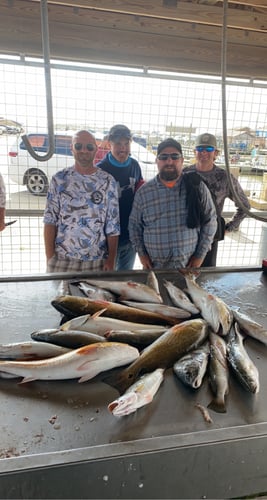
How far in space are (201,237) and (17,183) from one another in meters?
2.48

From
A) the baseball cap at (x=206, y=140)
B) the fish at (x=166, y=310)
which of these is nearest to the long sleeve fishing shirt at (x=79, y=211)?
the fish at (x=166, y=310)

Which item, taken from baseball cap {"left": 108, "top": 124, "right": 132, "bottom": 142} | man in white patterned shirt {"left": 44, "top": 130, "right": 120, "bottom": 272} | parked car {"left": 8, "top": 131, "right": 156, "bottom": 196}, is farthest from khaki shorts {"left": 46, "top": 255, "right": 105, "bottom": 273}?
parked car {"left": 8, "top": 131, "right": 156, "bottom": 196}

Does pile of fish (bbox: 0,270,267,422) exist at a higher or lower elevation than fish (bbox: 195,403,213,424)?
higher

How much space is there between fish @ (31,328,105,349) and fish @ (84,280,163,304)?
0.39 meters

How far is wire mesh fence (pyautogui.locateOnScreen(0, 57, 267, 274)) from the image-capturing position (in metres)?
3.26

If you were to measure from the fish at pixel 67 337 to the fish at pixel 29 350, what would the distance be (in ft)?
0.11

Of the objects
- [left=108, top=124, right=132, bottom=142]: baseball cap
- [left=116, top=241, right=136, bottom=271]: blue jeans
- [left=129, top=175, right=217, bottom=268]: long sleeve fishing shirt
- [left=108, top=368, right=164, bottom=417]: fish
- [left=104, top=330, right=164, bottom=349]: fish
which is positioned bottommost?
[left=116, top=241, right=136, bottom=271]: blue jeans

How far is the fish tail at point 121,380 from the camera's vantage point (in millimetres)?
1057

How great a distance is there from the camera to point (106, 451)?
0.84 metres

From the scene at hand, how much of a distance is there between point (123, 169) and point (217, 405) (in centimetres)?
212

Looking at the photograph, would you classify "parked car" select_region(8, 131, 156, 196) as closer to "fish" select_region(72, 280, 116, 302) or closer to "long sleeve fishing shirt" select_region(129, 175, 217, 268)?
"long sleeve fishing shirt" select_region(129, 175, 217, 268)

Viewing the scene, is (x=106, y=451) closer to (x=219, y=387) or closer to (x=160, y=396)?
(x=160, y=396)

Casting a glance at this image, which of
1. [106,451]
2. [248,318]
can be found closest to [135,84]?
[248,318]

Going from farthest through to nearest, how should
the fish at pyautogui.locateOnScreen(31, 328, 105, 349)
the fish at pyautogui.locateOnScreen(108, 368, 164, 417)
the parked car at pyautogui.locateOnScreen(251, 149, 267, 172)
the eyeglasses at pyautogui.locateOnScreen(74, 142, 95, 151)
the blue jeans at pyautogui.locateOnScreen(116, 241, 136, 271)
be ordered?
1. the parked car at pyautogui.locateOnScreen(251, 149, 267, 172)
2. the blue jeans at pyautogui.locateOnScreen(116, 241, 136, 271)
3. the eyeglasses at pyautogui.locateOnScreen(74, 142, 95, 151)
4. the fish at pyautogui.locateOnScreen(31, 328, 105, 349)
5. the fish at pyautogui.locateOnScreen(108, 368, 164, 417)
